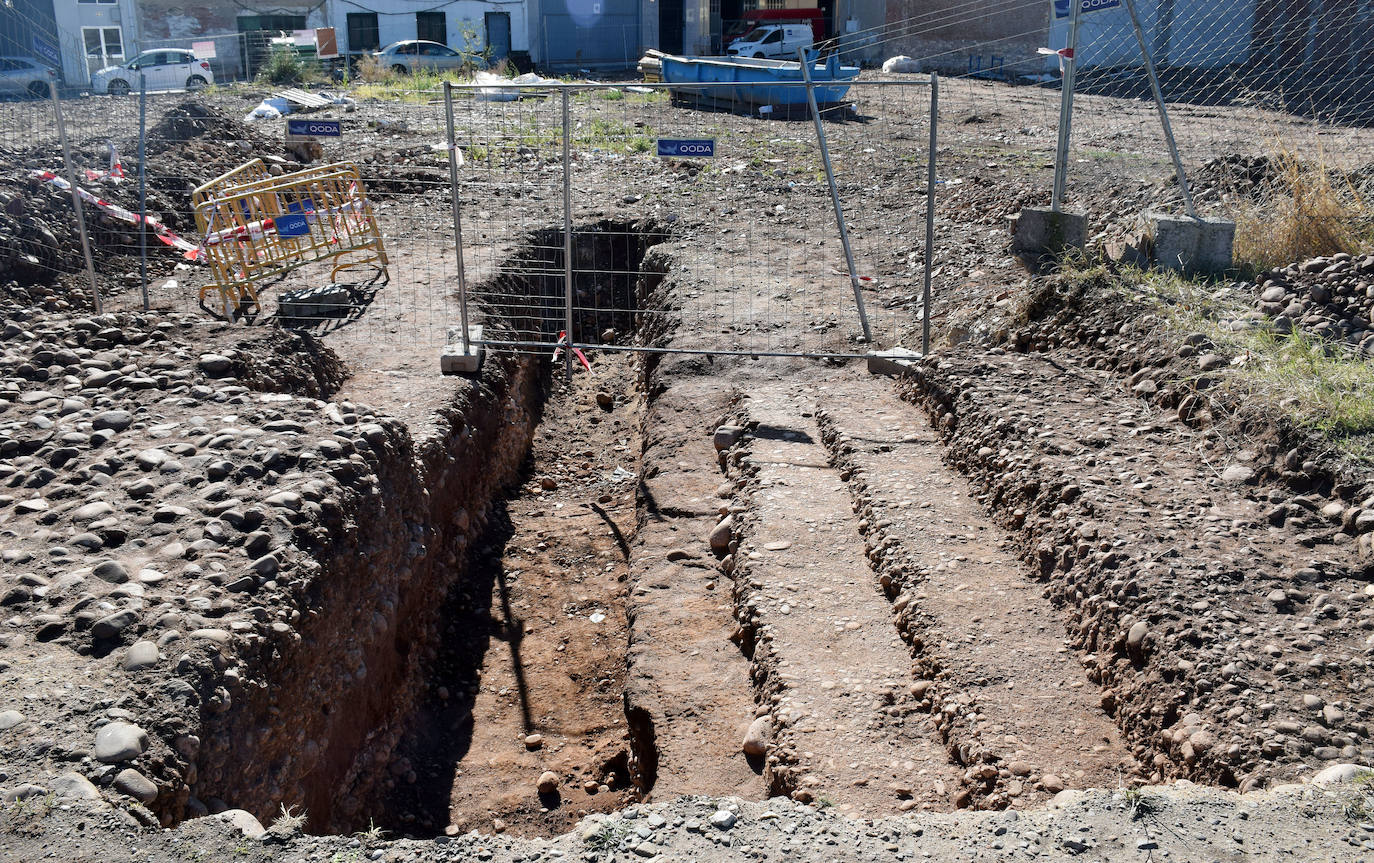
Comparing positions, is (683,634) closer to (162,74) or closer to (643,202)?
(643,202)

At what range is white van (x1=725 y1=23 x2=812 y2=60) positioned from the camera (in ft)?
90.8

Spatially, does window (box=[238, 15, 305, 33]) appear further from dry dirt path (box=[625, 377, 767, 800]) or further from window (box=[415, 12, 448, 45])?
dry dirt path (box=[625, 377, 767, 800])

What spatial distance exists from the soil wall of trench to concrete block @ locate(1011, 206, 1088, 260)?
15.4 feet

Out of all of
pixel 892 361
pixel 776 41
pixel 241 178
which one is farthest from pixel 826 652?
pixel 776 41

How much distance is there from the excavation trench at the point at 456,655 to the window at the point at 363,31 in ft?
94.7

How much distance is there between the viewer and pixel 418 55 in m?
27.9

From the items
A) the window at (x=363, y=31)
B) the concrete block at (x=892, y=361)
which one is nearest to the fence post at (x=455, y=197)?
the concrete block at (x=892, y=361)

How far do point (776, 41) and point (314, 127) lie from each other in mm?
22058

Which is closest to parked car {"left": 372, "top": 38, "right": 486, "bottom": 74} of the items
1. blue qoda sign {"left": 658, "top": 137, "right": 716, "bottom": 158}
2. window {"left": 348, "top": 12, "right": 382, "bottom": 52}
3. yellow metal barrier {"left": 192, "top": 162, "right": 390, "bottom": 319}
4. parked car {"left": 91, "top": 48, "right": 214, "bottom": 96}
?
A: window {"left": 348, "top": 12, "right": 382, "bottom": 52}

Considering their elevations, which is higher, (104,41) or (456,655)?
(104,41)

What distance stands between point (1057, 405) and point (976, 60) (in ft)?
80.4

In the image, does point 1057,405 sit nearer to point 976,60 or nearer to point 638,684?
point 638,684

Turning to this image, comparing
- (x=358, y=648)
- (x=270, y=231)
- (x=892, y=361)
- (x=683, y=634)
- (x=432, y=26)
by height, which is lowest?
(x=683, y=634)

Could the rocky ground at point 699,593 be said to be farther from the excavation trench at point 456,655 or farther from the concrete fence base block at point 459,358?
the concrete fence base block at point 459,358
